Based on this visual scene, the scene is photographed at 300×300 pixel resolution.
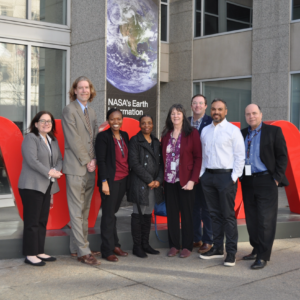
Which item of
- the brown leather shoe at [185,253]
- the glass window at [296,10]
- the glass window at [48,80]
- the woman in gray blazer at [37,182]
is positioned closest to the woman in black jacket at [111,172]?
the woman in gray blazer at [37,182]

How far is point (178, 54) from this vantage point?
52.3 feet

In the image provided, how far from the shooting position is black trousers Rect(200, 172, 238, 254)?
16.8ft

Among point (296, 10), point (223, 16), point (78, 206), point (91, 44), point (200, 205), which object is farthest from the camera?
point (223, 16)

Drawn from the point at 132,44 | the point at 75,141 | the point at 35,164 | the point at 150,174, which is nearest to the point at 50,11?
the point at 132,44

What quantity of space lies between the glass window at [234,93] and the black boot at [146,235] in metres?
9.38

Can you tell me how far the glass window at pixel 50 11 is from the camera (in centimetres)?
857

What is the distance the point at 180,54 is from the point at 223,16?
2042 millimetres

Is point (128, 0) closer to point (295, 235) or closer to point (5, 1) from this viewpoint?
point (5, 1)

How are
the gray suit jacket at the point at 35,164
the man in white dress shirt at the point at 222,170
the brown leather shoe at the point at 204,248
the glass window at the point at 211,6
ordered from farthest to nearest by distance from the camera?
the glass window at the point at 211,6
the brown leather shoe at the point at 204,248
the man in white dress shirt at the point at 222,170
the gray suit jacket at the point at 35,164

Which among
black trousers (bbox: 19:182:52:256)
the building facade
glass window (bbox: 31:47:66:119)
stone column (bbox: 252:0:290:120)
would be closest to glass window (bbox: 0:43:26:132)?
the building facade

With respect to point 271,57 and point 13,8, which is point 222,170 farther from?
point 271,57

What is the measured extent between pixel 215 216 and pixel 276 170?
3.02ft

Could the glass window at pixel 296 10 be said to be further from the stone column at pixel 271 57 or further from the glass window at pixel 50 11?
the glass window at pixel 50 11

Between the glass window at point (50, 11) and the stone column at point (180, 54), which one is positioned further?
the stone column at point (180, 54)
